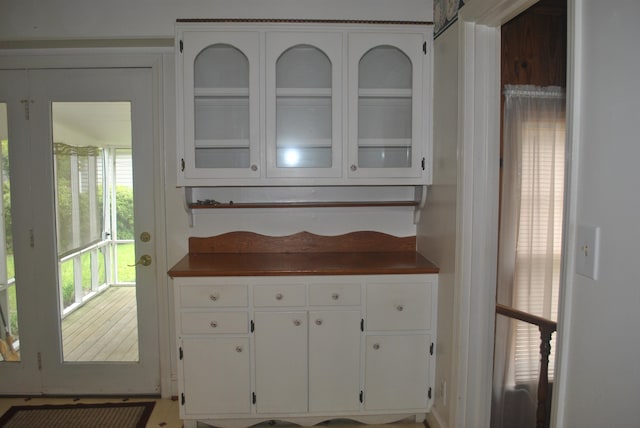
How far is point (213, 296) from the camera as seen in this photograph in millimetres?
1912

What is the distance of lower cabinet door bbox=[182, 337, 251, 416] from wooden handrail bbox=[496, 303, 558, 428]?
134cm

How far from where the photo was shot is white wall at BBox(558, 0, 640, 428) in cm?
86

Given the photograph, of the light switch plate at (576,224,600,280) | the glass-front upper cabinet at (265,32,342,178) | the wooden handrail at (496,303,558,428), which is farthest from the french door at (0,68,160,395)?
the light switch plate at (576,224,600,280)

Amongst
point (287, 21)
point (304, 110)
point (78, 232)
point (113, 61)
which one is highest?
point (287, 21)

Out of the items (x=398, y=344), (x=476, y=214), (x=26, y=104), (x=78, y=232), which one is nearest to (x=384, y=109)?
(x=476, y=214)

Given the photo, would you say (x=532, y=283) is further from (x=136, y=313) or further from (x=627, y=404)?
(x=136, y=313)

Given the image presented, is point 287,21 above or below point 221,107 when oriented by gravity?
above

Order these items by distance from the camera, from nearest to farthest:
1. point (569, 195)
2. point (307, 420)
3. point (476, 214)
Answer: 1. point (569, 195)
2. point (476, 214)
3. point (307, 420)

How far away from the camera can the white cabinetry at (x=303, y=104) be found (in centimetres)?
201

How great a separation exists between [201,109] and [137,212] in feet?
2.51

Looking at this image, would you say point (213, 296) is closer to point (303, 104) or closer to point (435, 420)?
point (303, 104)

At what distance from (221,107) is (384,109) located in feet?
2.95

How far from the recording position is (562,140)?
1.92 m

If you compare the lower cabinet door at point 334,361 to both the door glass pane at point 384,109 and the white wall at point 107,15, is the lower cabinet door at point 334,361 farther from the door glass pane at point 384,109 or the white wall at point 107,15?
the white wall at point 107,15
